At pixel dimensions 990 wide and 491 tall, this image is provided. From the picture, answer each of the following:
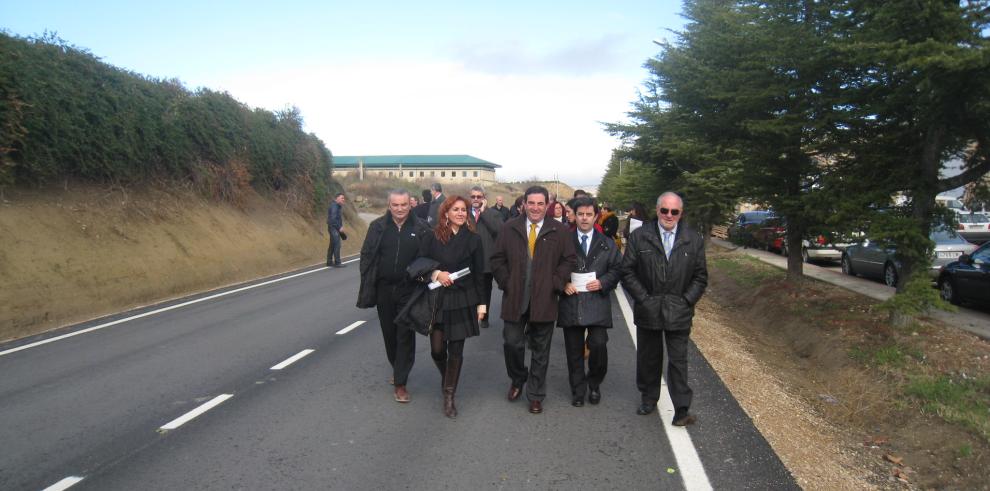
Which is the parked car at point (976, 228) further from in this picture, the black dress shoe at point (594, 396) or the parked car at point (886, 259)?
the black dress shoe at point (594, 396)

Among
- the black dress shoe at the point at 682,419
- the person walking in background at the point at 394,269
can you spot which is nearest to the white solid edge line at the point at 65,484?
the person walking in background at the point at 394,269

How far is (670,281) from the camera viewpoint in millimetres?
5410

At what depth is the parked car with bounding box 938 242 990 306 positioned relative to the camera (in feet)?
37.4

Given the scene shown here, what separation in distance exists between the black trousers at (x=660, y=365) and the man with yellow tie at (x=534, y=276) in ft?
2.59

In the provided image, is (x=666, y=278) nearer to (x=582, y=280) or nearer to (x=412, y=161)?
(x=582, y=280)

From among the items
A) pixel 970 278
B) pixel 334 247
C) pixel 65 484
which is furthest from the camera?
pixel 334 247

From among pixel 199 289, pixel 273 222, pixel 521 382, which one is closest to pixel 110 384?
pixel 521 382

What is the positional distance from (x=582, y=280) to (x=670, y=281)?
75 centimetres

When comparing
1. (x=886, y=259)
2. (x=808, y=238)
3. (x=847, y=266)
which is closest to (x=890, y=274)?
(x=886, y=259)

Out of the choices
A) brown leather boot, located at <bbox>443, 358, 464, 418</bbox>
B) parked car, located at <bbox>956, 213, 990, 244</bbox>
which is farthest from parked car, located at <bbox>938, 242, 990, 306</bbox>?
parked car, located at <bbox>956, 213, 990, 244</bbox>

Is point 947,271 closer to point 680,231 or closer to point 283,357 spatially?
point 680,231

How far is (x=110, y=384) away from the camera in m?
6.73

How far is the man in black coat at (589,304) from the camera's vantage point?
576cm

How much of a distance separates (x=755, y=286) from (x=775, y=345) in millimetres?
4797
